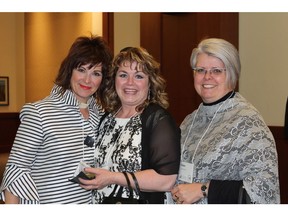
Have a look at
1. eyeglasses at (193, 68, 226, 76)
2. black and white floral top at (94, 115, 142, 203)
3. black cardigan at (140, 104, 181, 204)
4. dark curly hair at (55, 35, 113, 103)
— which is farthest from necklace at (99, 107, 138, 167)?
eyeglasses at (193, 68, 226, 76)

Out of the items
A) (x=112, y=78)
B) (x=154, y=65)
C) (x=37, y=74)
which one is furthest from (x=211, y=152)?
Result: (x=37, y=74)

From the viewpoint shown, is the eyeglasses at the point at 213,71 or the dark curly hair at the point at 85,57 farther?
the dark curly hair at the point at 85,57

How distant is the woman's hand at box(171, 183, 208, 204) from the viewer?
1.73m

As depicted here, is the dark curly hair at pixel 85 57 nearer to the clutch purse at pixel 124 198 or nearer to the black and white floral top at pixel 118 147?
the black and white floral top at pixel 118 147

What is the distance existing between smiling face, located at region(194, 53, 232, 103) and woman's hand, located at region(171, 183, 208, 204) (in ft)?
1.31

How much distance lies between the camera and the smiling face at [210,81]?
1.84 m

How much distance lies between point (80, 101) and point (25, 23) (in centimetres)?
678

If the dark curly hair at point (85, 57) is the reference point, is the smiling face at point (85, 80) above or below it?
below

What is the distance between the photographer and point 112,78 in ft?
6.43

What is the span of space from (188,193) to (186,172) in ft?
0.34

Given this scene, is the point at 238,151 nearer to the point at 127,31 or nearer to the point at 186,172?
the point at 186,172

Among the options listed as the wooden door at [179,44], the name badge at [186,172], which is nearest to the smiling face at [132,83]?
the name badge at [186,172]

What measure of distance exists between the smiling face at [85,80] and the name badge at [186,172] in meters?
0.54

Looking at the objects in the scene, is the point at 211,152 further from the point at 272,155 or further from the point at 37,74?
the point at 37,74
